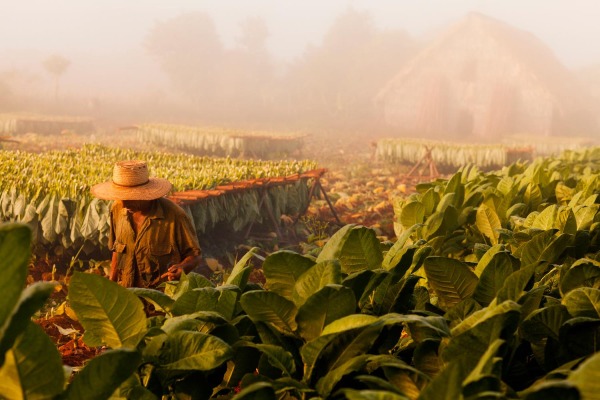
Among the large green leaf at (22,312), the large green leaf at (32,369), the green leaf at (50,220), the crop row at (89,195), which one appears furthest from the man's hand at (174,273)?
the green leaf at (50,220)

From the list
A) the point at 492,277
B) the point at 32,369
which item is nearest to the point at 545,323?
the point at 492,277

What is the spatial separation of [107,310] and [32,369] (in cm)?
30

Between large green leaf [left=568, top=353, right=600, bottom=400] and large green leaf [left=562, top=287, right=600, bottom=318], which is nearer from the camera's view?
large green leaf [left=568, top=353, right=600, bottom=400]

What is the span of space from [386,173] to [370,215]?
800 centimetres

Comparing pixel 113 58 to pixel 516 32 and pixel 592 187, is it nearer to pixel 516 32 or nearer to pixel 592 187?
pixel 516 32

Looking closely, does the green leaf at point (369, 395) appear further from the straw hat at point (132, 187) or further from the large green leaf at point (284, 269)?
the straw hat at point (132, 187)

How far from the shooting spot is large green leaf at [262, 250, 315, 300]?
1.46 m

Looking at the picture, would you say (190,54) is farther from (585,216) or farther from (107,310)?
(107,310)

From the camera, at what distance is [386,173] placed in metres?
20.0

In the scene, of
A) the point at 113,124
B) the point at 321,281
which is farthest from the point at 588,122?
the point at 321,281

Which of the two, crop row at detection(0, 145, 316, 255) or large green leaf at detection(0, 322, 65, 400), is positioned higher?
large green leaf at detection(0, 322, 65, 400)

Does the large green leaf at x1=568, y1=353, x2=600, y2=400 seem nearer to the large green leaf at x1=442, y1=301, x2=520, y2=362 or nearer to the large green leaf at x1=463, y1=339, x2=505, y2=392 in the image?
the large green leaf at x1=463, y1=339, x2=505, y2=392

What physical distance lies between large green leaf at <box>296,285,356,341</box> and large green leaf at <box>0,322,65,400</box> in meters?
0.52

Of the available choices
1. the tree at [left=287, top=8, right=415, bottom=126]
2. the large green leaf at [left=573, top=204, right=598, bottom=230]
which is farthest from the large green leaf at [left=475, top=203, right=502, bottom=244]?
the tree at [left=287, top=8, right=415, bottom=126]
